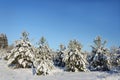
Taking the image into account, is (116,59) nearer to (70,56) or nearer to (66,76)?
(70,56)

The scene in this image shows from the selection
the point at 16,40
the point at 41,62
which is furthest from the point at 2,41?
the point at 41,62

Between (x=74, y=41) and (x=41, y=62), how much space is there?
14907mm

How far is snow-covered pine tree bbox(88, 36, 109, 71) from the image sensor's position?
150 ft

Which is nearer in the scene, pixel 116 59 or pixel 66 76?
pixel 66 76

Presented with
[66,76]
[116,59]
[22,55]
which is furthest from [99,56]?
[66,76]

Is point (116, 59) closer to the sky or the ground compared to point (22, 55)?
closer to the ground

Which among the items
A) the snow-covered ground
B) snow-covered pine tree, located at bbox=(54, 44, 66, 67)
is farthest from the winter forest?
snow-covered pine tree, located at bbox=(54, 44, 66, 67)

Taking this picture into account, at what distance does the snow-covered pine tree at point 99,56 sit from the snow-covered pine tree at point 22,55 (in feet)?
48.3

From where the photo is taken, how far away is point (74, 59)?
42312 mm

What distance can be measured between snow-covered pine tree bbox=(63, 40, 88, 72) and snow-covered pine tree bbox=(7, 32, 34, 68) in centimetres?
780

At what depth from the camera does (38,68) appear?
30547 millimetres

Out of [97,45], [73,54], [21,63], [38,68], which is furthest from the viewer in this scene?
[97,45]

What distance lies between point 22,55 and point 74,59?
10588 millimetres

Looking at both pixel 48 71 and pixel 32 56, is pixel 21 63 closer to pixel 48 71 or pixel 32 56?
pixel 32 56
